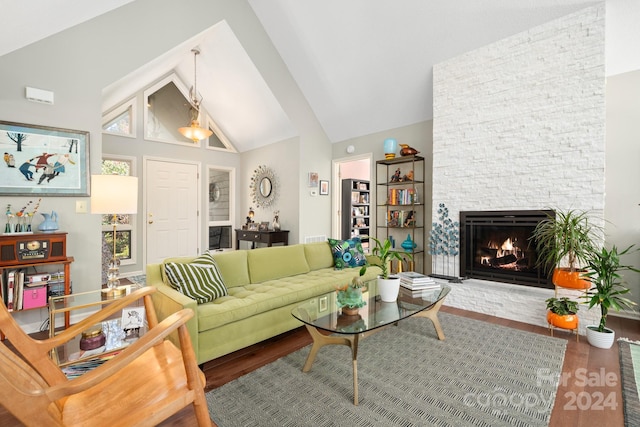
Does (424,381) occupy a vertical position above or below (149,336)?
below

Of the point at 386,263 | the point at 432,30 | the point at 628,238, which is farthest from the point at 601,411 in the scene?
the point at 432,30

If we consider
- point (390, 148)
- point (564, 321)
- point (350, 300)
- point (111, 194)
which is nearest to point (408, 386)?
point (350, 300)

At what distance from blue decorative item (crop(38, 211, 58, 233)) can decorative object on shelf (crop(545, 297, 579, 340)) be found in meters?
4.71

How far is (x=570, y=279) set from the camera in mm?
2656

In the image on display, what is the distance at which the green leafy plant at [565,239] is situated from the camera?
8.68 feet

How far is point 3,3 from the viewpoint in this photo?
213 cm

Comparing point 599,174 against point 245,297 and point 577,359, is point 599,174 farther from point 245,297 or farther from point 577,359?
point 245,297

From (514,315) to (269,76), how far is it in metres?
4.64

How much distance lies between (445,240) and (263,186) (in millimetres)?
3556

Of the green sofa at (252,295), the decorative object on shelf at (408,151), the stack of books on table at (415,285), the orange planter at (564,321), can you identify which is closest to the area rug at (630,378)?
the orange planter at (564,321)

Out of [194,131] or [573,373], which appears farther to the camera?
[194,131]

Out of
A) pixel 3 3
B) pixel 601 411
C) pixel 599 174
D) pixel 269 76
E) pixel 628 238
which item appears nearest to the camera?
pixel 601 411

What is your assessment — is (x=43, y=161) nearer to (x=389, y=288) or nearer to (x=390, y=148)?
(x=389, y=288)

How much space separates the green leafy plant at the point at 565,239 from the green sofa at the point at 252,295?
174 centimetres
